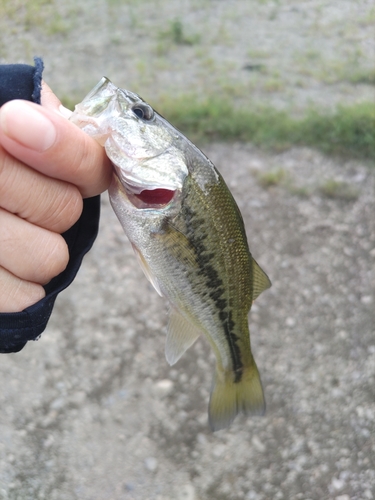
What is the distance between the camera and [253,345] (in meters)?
4.05

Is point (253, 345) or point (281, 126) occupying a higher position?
point (281, 126)

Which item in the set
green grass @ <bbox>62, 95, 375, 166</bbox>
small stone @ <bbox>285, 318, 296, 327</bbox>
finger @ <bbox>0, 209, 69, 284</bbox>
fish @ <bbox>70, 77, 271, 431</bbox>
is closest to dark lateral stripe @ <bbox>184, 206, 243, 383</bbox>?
fish @ <bbox>70, 77, 271, 431</bbox>

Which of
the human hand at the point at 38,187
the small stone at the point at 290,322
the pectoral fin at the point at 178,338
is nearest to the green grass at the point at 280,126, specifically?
the small stone at the point at 290,322

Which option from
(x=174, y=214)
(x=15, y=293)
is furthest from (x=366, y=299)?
(x=15, y=293)

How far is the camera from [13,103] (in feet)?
4.62

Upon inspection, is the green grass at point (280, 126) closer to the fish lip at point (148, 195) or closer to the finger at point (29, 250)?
the fish lip at point (148, 195)

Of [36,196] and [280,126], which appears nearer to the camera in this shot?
[36,196]

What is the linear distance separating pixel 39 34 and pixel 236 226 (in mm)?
8352

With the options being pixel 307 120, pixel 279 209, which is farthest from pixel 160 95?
pixel 279 209

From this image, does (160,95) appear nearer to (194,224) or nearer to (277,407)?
(277,407)

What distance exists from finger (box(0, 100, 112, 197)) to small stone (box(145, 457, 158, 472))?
226 cm

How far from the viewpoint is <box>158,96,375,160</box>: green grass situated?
230 inches

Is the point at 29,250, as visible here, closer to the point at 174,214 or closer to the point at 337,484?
Result: the point at 174,214

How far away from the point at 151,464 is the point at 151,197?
2.21 meters
